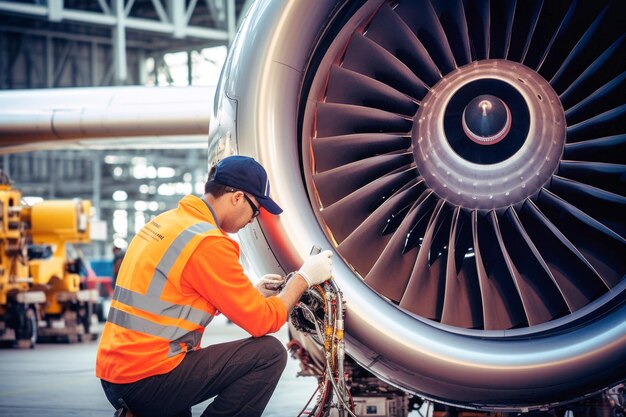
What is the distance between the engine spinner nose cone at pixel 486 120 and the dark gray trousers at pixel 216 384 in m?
1.06

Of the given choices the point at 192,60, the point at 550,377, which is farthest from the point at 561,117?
the point at 192,60

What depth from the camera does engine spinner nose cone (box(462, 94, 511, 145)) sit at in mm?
3170

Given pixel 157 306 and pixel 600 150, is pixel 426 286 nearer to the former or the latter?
pixel 600 150

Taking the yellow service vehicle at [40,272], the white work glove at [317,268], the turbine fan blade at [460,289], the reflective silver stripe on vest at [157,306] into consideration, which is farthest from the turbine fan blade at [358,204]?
the yellow service vehicle at [40,272]

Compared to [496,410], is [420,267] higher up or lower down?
higher up

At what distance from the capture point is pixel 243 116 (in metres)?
2.89

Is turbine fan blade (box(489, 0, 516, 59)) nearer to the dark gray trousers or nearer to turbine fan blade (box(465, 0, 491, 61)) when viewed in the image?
turbine fan blade (box(465, 0, 491, 61))

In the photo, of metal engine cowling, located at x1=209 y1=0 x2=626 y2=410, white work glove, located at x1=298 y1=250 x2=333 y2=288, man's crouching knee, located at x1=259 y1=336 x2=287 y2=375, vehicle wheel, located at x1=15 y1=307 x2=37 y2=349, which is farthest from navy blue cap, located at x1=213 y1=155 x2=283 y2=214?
vehicle wheel, located at x1=15 y1=307 x2=37 y2=349

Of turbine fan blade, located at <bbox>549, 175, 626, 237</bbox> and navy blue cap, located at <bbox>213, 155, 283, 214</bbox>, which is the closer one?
navy blue cap, located at <bbox>213, 155, 283, 214</bbox>

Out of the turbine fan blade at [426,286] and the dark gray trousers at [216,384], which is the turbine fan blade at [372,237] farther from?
the dark gray trousers at [216,384]

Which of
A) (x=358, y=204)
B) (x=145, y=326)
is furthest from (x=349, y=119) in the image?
(x=145, y=326)

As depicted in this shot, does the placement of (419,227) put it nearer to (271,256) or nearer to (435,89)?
(435,89)

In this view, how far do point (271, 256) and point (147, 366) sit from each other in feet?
1.97

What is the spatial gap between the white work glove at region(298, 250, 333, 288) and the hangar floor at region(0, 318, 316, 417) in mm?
2605
